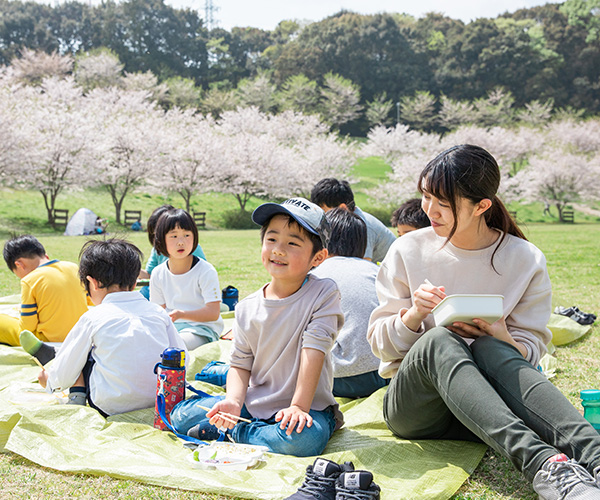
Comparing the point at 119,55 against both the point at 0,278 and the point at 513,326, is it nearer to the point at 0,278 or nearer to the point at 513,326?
the point at 0,278

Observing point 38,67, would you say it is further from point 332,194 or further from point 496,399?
point 496,399

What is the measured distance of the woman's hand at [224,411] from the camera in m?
2.50

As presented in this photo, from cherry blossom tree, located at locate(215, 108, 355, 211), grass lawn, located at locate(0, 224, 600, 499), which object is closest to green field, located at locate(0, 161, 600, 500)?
grass lawn, located at locate(0, 224, 600, 499)

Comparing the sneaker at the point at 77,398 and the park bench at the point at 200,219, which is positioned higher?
the sneaker at the point at 77,398

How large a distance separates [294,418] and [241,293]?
6.58m

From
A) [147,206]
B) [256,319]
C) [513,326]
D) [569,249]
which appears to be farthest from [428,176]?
[147,206]

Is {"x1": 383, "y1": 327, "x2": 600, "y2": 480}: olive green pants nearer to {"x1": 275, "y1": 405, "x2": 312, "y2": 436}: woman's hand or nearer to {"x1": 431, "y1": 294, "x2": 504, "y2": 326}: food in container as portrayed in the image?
{"x1": 431, "y1": 294, "x2": 504, "y2": 326}: food in container

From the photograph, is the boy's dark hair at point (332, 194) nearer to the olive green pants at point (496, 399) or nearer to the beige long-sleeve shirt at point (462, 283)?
the beige long-sleeve shirt at point (462, 283)

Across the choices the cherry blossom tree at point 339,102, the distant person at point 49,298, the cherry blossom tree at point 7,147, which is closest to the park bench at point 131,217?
the cherry blossom tree at point 7,147

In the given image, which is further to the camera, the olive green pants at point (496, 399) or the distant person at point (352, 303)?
the distant person at point (352, 303)

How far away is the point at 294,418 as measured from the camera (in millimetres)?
2412

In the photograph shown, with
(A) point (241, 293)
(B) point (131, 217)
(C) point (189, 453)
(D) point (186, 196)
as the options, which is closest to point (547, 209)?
(D) point (186, 196)

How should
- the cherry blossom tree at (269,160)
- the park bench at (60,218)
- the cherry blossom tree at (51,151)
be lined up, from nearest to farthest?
the park bench at (60,218) < the cherry blossom tree at (51,151) < the cherry blossom tree at (269,160)

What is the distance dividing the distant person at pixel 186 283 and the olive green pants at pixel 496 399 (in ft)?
7.31
